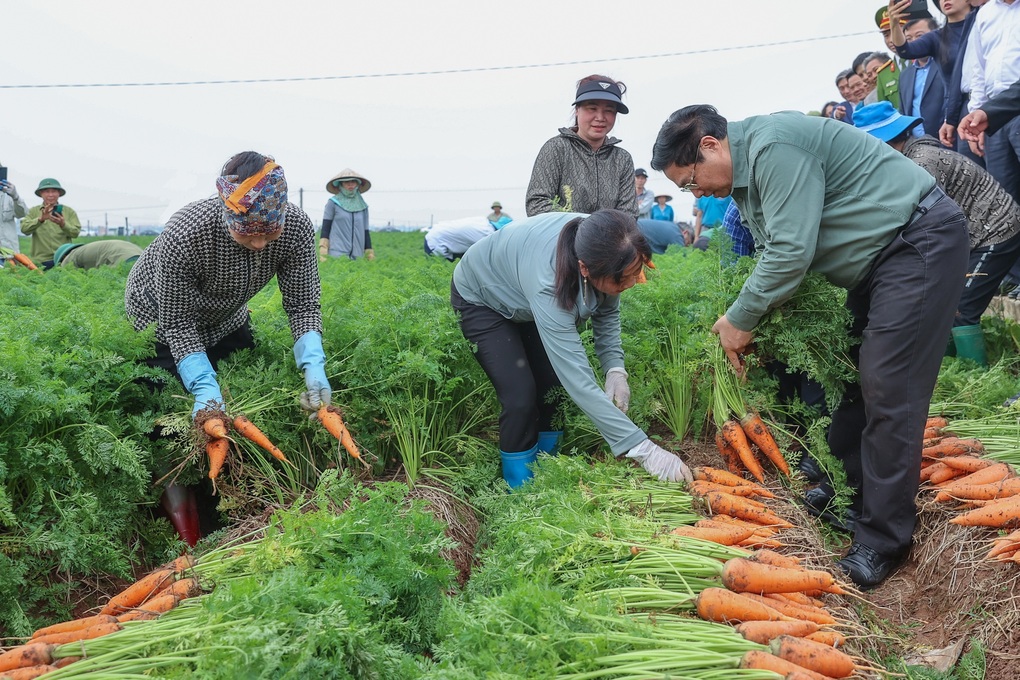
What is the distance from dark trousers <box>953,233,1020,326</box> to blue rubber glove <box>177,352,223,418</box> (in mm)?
4407

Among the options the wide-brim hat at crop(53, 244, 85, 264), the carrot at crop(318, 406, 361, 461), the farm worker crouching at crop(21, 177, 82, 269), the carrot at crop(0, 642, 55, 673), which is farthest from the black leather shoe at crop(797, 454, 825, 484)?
the farm worker crouching at crop(21, 177, 82, 269)

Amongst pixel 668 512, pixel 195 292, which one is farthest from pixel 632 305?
pixel 195 292

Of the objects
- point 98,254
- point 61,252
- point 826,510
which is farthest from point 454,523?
point 61,252

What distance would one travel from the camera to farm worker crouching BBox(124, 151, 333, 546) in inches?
138

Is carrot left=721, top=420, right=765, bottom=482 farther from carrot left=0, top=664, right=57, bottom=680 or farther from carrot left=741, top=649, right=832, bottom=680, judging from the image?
carrot left=0, top=664, right=57, bottom=680

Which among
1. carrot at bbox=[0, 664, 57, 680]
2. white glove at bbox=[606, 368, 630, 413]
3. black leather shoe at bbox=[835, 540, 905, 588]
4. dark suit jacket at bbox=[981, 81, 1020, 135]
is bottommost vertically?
black leather shoe at bbox=[835, 540, 905, 588]

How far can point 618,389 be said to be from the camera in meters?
4.04

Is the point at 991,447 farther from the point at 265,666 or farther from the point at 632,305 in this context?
the point at 265,666

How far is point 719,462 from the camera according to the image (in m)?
4.17

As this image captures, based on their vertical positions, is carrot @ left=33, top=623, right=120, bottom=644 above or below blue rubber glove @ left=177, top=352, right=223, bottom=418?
below

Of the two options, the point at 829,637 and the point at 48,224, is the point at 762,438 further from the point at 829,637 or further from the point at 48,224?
the point at 48,224

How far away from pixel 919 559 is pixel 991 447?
84cm

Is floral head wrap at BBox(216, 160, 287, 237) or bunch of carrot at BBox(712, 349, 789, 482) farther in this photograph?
bunch of carrot at BBox(712, 349, 789, 482)

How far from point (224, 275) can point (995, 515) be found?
3623mm
